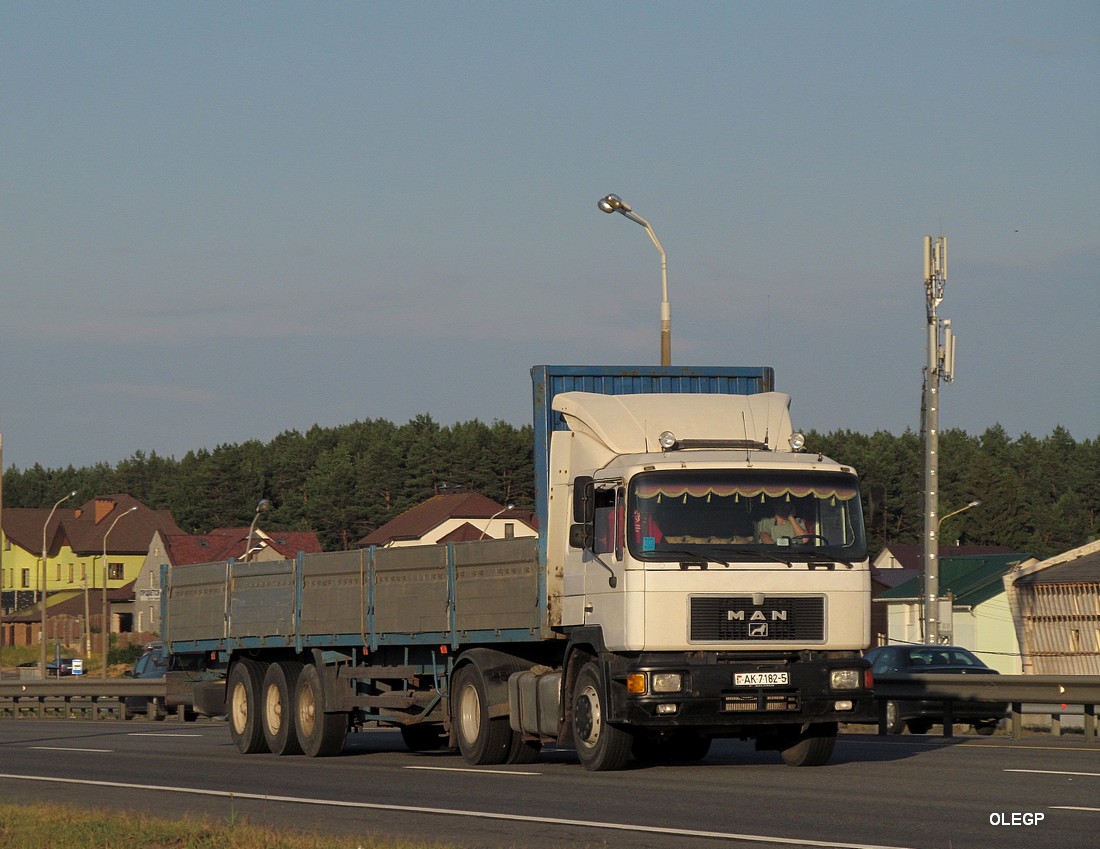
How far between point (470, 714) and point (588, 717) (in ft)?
7.27

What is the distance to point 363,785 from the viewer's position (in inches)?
637

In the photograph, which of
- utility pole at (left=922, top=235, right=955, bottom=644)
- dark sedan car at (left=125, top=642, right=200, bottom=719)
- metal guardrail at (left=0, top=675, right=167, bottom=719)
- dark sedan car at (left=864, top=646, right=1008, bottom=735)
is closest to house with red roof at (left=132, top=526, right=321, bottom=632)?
metal guardrail at (left=0, top=675, right=167, bottom=719)

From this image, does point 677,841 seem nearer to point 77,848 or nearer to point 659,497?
point 77,848

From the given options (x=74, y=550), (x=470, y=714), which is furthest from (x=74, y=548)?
(x=470, y=714)

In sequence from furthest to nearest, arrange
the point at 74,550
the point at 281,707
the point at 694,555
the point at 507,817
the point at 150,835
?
1. the point at 74,550
2. the point at 281,707
3. the point at 694,555
4. the point at 507,817
5. the point at 150,835

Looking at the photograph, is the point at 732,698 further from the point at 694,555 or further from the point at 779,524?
the point at 779,524

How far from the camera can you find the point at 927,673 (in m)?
27.3

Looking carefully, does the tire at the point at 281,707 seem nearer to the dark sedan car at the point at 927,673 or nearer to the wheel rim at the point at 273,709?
the wheel rim at the point at 273,709

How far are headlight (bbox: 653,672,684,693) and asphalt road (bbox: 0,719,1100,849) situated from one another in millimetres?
767

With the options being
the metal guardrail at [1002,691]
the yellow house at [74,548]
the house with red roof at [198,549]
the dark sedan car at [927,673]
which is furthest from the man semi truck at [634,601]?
the yellow house at [74,548]

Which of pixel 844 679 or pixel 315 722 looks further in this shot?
pixel 315 722

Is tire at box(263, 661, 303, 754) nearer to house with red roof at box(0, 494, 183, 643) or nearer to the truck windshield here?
the truck windshield

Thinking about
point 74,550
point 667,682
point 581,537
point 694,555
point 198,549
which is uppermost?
point 74,550

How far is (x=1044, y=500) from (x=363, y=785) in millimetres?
146111
